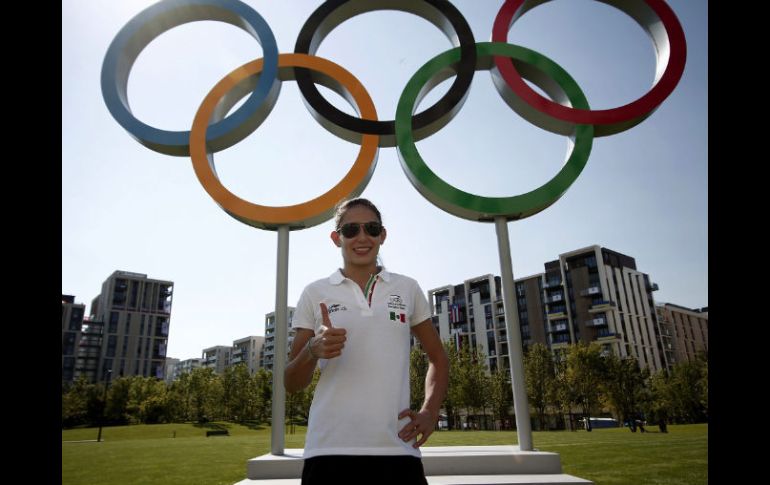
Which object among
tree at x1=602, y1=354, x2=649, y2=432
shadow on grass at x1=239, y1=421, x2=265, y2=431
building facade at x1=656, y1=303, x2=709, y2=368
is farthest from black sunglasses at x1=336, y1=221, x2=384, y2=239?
building facade at x1=656, y1=303, x2=709, y2=368

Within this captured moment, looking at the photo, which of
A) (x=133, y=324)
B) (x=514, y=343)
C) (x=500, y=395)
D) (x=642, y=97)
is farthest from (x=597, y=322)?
(x=133, y=324)

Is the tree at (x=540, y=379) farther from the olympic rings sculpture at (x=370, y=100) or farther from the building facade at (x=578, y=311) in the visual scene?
the olympic rings sculpture at (x=370, y=100)

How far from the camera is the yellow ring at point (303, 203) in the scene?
25.8 feet

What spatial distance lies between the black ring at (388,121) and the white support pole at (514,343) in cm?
244

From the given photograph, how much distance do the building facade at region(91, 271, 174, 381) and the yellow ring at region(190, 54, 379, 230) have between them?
93160mm

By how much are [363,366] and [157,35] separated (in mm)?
9955

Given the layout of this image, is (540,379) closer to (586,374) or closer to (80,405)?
(586,374)

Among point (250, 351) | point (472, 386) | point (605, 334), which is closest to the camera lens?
point (472, 386)

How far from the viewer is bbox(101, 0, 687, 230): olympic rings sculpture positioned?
792cm

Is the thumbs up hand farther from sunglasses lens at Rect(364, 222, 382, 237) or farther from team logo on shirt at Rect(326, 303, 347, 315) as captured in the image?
sunglasses lens at Rect(364, 222, 382, 237)

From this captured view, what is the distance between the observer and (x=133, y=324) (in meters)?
87.4

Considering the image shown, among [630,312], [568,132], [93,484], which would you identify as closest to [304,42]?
[568,132]

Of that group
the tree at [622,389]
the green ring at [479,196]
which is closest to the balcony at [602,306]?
the tree at [622,389]

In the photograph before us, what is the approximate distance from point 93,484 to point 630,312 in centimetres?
7047
